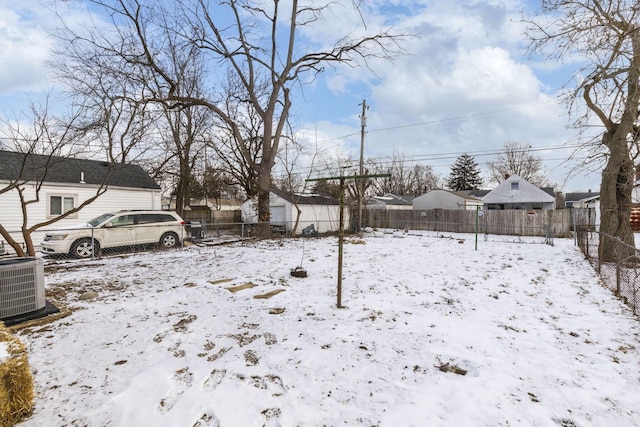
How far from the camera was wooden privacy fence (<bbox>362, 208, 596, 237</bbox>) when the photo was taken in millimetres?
17250

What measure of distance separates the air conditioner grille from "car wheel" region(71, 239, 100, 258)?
20.3 ft

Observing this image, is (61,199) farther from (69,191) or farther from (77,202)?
(77,202)

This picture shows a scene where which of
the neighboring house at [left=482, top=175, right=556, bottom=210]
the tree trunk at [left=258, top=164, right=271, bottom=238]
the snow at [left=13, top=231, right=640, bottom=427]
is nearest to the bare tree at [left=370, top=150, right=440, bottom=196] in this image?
the neighboring house at [left=482, top=175, right=556, bottom=210]

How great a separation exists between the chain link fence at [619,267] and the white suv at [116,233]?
12.1 m

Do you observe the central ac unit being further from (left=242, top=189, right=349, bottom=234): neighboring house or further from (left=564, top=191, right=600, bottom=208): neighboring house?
(left=564, top=191, right=600, bottom=208): neighboring house

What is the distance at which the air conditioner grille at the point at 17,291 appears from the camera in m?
3.86

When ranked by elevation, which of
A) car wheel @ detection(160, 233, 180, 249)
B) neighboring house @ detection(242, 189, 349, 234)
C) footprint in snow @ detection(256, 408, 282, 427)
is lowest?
footprint in snow @ detection(256, 408, 282, 427)

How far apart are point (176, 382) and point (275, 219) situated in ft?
60.2

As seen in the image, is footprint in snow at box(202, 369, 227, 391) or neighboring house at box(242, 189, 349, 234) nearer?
footprint in snow at box(202, 369, 227, 391)

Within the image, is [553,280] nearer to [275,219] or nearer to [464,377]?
[464,377]

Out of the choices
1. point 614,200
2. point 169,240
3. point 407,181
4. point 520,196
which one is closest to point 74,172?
point 169,240

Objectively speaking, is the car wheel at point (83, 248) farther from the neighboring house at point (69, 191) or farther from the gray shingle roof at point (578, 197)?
the gray shingle roof at point (578, 197)

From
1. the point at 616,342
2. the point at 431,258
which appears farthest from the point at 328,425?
the point at 431,258

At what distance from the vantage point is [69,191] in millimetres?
13406
